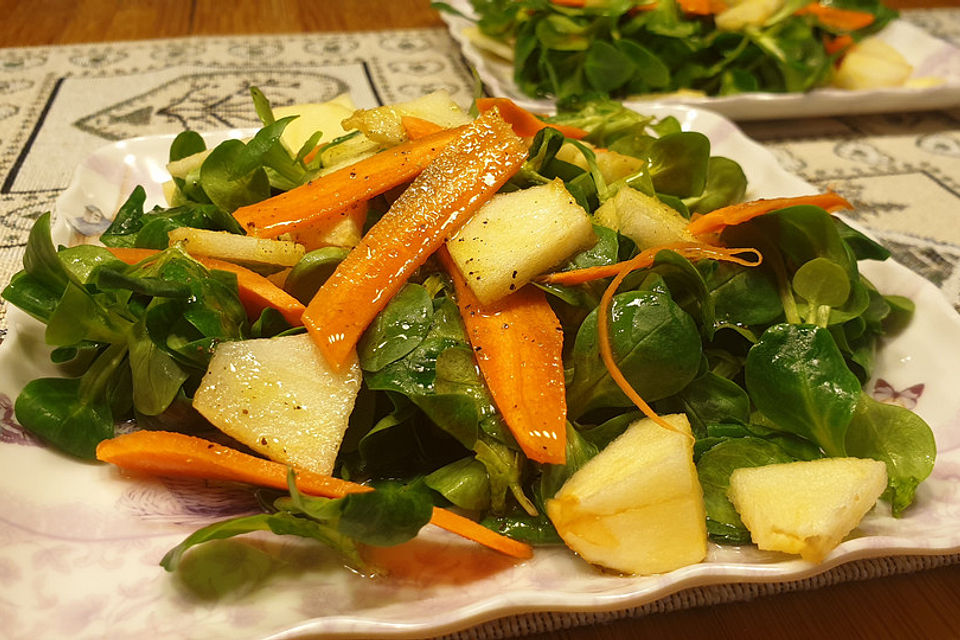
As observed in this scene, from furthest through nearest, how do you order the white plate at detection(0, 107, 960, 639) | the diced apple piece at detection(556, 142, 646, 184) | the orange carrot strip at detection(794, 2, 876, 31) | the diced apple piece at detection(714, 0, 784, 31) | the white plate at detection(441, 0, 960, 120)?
the orange carrot strip at detection(794, 2, 876, 31) < the diced apple piece at detection(714, 0, 784, 31) < the white plate at detection(441, 0, 960, 120) < the diced apple piece at detection(556, 142, 646, 184) < the white plate at detection(0, 107, 960, 639)

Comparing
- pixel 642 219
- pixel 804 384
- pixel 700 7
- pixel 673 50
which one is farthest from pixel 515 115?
pixel 700 7

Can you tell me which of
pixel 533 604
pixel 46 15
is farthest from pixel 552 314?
pixel 46 15

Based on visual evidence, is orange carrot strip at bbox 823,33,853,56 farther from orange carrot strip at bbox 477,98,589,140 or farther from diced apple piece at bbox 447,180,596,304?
diced apple piece at bbox 447,180,596,304

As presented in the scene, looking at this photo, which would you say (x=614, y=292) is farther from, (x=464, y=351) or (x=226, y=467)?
(x=226, y=467)

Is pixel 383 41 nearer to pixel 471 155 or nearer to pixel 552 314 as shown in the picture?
pixel 471 155

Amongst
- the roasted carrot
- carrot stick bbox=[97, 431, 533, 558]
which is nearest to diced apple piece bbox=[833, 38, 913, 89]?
the roasted carrot
